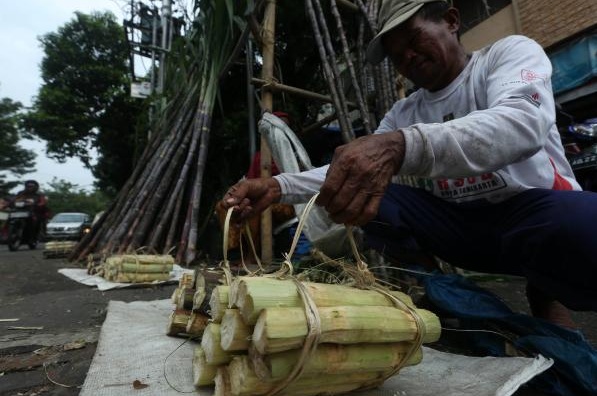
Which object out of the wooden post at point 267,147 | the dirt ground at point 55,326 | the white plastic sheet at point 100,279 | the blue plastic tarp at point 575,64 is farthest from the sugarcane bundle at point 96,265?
the blue plastic tarp at point 575,64

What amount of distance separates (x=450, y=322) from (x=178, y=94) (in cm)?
516

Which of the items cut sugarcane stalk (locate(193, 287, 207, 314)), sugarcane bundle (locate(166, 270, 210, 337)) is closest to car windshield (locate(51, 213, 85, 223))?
sugarcane bundle (locate(166, 270, 210, 337))

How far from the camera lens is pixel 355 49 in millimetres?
4215

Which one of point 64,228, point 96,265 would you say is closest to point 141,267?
point 96,265

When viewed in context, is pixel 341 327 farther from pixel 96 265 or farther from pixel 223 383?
pixel 96 265

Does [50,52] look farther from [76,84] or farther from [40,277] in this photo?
[40,277]

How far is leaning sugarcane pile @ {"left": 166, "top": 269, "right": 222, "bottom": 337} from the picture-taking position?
1515mm

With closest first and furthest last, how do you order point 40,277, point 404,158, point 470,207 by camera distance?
point 404,158 → point 470,207 → point 40,277

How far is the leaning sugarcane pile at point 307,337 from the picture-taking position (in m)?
0.82

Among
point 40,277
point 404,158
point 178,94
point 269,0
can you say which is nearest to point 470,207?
point 404,158

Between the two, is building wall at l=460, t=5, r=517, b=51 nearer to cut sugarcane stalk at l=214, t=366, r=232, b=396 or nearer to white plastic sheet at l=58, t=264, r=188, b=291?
white plastic sheet at l=58, t=264, r=188, b=291

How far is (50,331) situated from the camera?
202 centimetres

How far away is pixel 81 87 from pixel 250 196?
59.0ft

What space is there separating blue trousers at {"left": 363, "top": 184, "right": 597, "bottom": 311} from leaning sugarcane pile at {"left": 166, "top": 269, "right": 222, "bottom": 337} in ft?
2.82
